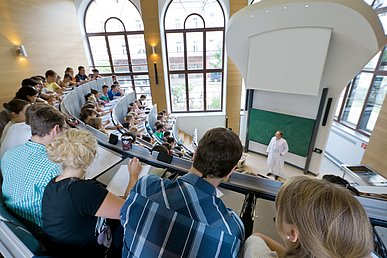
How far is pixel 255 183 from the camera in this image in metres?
1.23

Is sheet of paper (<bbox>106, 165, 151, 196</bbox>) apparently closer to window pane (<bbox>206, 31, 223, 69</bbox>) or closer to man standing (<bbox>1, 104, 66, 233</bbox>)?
man standing (<bbox>1, 104, 66, 233</bbox>)

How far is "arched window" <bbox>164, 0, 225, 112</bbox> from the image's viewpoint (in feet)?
24.5

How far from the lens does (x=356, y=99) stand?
6.30 meters

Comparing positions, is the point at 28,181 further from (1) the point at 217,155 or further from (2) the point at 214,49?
(2) the point at 214,49

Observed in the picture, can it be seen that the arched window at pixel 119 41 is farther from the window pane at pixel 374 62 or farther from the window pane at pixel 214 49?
the window pane at pixel 374 62

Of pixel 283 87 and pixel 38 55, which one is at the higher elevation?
pixel 38 55

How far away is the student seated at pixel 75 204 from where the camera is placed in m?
0.92

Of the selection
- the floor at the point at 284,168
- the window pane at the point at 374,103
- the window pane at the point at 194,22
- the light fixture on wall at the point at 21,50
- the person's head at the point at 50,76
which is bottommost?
the floor at the point at 284,168

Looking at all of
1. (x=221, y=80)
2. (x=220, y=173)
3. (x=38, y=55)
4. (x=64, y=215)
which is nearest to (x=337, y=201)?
(x=220, y=173)

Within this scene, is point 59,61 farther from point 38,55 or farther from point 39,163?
point 39,163

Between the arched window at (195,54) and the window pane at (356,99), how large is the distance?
4.68 metres

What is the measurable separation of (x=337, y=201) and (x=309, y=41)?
201 inches

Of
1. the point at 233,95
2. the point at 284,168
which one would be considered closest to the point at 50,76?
the point at 233,95

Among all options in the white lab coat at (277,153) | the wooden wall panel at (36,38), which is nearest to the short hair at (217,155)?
the white lab coat at (277,153)
